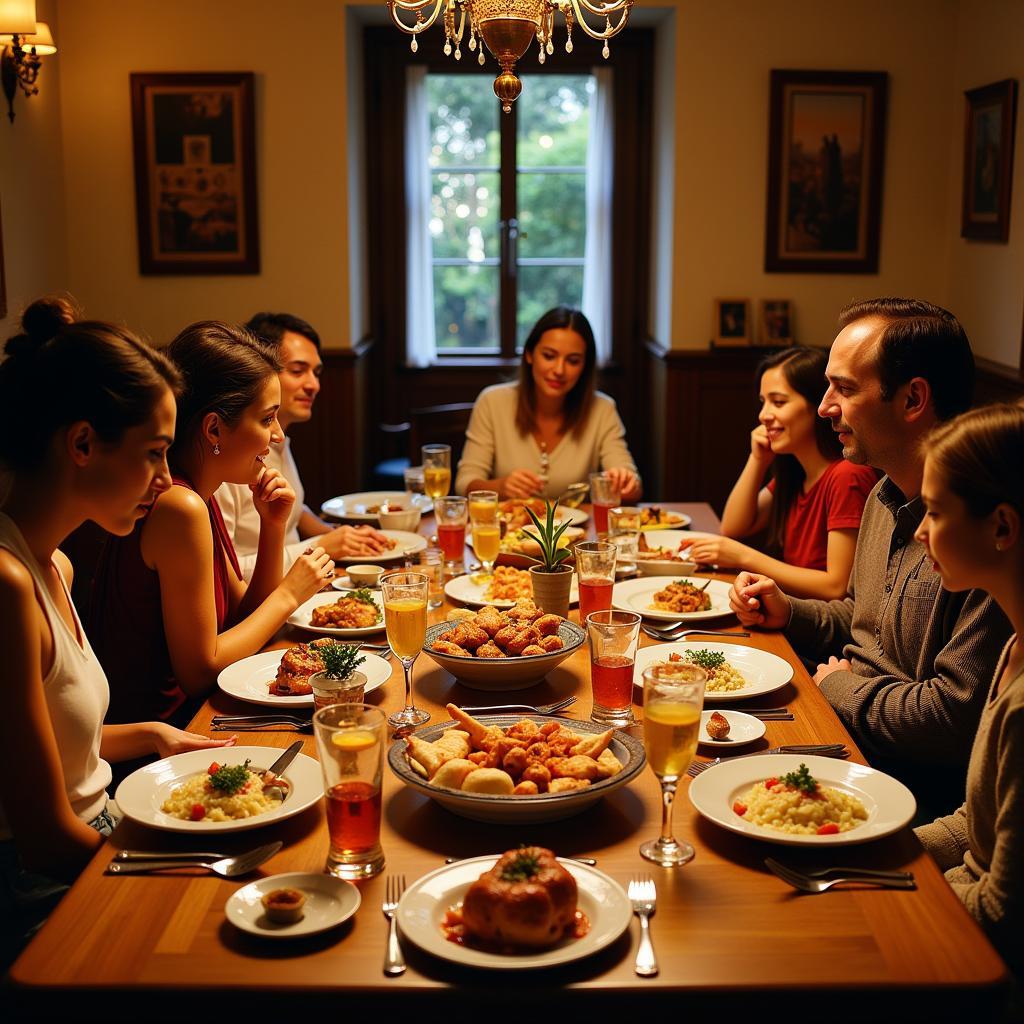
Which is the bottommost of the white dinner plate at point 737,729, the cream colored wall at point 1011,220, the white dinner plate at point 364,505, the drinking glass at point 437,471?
the white dinner plate at point 737,729

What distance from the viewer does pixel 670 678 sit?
1513 millimetres

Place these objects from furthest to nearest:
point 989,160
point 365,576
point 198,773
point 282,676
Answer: point 989,160
point 365,576
point 282,676
point 198,773

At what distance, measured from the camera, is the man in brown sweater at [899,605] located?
1.92 metres

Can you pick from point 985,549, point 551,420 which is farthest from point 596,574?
point 551,420

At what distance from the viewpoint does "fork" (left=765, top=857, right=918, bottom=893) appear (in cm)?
136

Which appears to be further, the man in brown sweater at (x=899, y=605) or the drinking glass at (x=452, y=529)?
the drinking glass at (x=452, y=529)

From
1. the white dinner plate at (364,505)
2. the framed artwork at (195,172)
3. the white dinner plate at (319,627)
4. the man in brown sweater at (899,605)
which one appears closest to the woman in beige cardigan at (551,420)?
the white dinner plate at (364,505)

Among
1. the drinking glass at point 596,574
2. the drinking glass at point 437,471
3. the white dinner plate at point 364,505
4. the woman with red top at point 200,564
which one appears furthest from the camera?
the white dinner plate at point 364,505

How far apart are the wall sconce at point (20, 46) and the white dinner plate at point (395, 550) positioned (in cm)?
252

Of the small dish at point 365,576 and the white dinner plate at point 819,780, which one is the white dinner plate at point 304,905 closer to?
the white dinner plate at point 819,780

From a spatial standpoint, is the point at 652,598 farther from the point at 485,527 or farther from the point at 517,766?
the point at 517,766

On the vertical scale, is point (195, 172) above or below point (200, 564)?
above

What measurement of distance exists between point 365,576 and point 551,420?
1.69 m

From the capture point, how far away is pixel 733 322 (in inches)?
223
